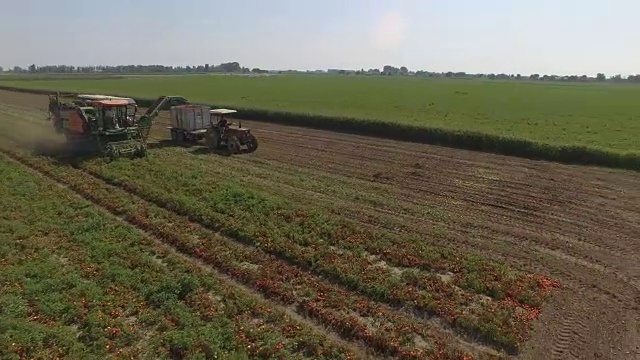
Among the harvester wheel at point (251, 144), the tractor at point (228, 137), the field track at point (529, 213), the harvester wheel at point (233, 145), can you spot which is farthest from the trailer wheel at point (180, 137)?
the harvester wheel at point (251, 144)

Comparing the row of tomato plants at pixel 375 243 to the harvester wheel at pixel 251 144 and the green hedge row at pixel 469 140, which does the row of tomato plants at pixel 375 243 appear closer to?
the harvester wheel at pixel 251 144

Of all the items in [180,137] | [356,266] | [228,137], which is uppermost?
[228,137]

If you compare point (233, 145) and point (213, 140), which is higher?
point (213, 140)

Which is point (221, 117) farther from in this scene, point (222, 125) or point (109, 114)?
point (109, 114)

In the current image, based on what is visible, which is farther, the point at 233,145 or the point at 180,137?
the point at 180,137

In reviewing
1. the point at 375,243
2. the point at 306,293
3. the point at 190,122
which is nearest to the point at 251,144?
the point at 190,122

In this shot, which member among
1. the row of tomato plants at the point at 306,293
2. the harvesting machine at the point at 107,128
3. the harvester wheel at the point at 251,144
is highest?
the harvesting machine at the point at 107,128

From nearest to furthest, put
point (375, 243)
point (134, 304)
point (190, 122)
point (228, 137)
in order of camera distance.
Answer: point (134, 304), point (375, 243), point (228, 137), point (190, 122)
